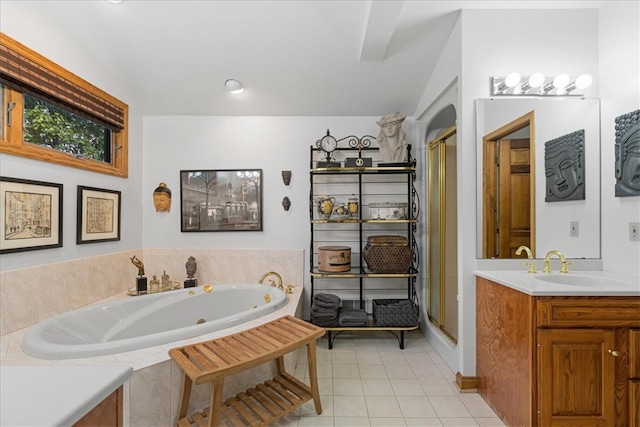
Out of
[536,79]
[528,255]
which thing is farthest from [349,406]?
[536,79]

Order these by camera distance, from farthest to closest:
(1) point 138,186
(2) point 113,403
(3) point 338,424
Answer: (1) point 138,186, (3) point 338,424, (2) point 113,403

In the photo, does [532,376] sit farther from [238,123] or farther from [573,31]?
[238,123]

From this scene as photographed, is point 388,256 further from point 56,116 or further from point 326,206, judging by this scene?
point 56,116

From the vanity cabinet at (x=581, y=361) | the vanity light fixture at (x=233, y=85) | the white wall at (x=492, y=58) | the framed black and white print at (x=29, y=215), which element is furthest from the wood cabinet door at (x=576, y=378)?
the framed black and white print at (x=29, y=215)

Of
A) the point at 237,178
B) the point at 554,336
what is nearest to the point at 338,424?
the point at 554,336

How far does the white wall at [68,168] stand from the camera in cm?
183

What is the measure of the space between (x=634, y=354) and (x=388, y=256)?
1.64 m

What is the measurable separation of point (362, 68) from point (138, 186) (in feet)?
8.10

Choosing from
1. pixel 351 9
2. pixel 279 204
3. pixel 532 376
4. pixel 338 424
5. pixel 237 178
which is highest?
Result: pixel 351 9

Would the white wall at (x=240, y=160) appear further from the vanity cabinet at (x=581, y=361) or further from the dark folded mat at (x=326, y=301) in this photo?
the vanity cabinet at (x=581, y=361)

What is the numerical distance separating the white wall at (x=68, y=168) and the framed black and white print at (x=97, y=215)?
44 mm

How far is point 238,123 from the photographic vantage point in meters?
3.20

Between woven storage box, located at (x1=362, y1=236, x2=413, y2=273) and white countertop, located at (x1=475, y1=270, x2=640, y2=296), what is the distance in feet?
2.66

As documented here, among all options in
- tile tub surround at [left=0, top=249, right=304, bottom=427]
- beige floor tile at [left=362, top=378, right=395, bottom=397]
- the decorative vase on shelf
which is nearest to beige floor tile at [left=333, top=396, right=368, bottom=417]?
beige floor tile at [left=362, top=378, right=395, bottom=397]
